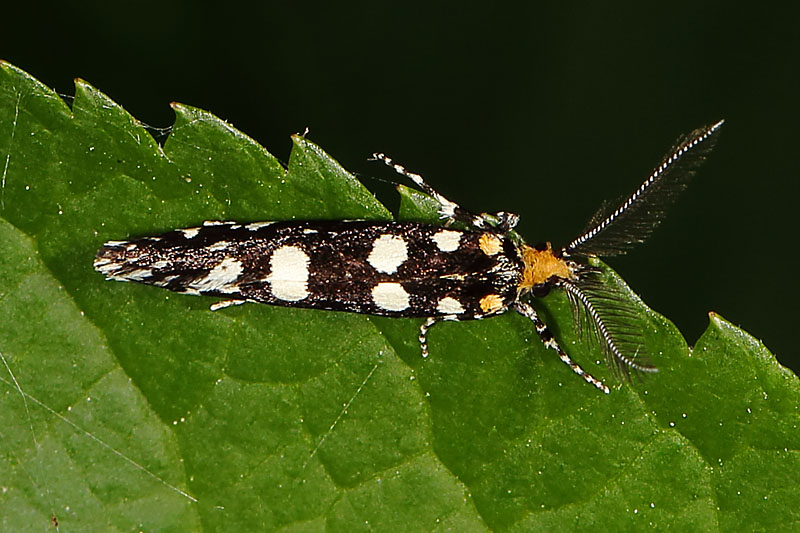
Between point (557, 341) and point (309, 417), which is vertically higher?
point (557, 341)

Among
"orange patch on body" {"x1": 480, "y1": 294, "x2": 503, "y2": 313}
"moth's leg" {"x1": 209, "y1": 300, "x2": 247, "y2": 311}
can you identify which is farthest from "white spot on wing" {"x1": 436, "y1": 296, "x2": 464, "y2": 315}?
"moth's leg" {"x1": 209, "y1": 300, "x2": 247, "y2": 311}

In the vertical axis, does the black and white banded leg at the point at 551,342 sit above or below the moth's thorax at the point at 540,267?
below

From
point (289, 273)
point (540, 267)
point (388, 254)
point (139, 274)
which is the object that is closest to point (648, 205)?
point (540, 267)

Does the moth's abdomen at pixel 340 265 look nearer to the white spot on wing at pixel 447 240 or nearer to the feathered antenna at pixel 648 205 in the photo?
the white spot on wing at pixel 447 240

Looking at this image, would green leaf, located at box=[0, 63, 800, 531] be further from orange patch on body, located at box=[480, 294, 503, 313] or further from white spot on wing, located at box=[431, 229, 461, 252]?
white spot on wing, located at box=[431, 229, 461, 252]

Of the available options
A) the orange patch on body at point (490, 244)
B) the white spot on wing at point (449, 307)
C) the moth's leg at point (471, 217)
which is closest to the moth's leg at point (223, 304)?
the white spot on wing at point (449, 307)

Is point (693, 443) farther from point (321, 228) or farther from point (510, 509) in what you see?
point (321, 228)

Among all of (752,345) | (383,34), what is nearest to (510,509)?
(752,345)
